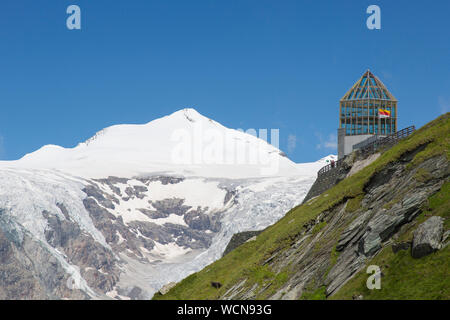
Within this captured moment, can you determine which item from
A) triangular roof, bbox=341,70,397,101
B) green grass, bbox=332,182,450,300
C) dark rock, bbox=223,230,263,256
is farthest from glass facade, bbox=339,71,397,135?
green grass, bbox=332,182,450,300

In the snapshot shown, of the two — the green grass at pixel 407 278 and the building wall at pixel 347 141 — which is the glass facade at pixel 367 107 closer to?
the building wall at pixel 347 141

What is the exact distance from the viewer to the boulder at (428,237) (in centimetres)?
3275

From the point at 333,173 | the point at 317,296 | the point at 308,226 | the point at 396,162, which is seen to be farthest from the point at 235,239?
the point at 317,296

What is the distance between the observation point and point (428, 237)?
3303 cm

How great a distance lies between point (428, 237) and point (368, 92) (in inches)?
2223

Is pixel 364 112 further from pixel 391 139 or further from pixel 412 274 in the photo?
pixel 412 274

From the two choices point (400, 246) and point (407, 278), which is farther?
point (400, 246)

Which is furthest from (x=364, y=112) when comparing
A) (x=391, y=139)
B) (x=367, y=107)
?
(x=391, y=139)

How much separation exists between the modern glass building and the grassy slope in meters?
21.4

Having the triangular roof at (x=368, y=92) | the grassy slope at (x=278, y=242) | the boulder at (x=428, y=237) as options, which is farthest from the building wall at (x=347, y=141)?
the boulder at (x=428, y=237)

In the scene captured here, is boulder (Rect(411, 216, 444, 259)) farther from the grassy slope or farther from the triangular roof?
the triangular roof

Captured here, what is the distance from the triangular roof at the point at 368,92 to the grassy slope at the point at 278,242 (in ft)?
85.8
